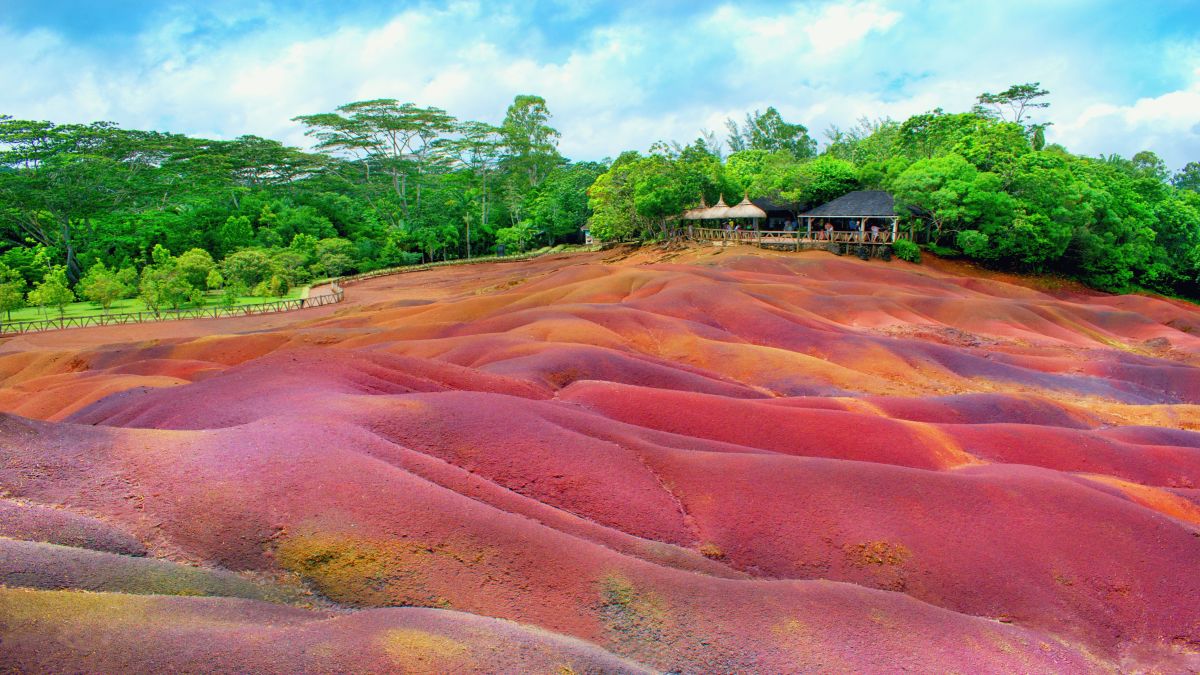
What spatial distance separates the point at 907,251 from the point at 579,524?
4738 centimetres

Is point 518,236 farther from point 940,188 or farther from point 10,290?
point 10,290

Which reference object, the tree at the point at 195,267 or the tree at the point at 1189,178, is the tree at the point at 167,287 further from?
the tree at the point at 1189,178

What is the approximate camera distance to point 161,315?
47094 millimetres

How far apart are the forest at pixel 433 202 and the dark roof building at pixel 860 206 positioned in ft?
4.54

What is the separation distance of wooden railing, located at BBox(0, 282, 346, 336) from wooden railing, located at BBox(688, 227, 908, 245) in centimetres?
3072

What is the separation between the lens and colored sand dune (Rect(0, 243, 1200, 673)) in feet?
23.7

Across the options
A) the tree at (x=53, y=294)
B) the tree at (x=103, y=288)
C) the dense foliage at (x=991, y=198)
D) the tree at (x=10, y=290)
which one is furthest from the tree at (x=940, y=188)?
the tree at (x=10, y=290)

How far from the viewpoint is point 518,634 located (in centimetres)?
739

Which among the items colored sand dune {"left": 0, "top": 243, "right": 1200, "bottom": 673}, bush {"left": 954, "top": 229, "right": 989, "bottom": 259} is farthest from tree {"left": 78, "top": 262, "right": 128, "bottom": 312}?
bush {"left": 954, "top": 229, "right": 989, "bottom": 259}

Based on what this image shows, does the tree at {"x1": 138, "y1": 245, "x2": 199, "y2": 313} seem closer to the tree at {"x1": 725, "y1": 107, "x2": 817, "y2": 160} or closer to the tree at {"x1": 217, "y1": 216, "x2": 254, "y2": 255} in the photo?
the tree at {"x1": 217, "y1": 216, "x2": 254, "y2": 255}

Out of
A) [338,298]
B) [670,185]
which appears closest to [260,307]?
[338,298]

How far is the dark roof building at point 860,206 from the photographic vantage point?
53.0 meters

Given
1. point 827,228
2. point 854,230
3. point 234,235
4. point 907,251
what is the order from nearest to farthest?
point 907,251
point 827,228
point 854,230
point 234,235

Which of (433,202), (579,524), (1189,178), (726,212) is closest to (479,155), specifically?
(433,202)
